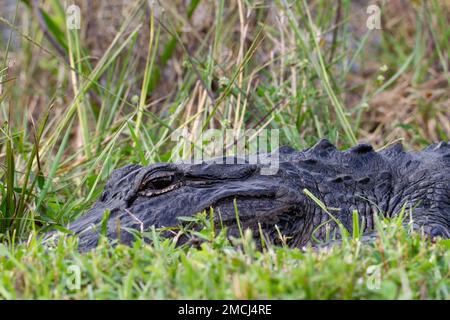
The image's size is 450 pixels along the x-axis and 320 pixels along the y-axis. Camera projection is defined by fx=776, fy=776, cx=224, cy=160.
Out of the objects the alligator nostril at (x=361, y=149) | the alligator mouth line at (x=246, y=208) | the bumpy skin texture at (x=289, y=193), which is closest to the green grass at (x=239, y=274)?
the bumpy skin texture at (x=289, y=193)

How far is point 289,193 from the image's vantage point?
3.76 m

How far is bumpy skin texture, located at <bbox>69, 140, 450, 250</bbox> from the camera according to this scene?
3.55m

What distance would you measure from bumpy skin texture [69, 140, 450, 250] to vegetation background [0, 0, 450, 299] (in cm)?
34

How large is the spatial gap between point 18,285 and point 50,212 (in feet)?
5.20

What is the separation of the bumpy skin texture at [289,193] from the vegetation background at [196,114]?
34 centimetres

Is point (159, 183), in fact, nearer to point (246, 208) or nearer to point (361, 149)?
point (246, 208)

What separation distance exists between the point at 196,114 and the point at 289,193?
1110 mm

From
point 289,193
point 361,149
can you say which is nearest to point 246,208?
point 289,193

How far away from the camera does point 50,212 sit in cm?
411

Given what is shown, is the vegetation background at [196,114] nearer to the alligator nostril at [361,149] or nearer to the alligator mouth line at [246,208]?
the alligator mouth line at [246,208]

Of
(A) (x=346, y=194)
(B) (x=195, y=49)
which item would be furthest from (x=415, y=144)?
(A) (x=346, y=194)
